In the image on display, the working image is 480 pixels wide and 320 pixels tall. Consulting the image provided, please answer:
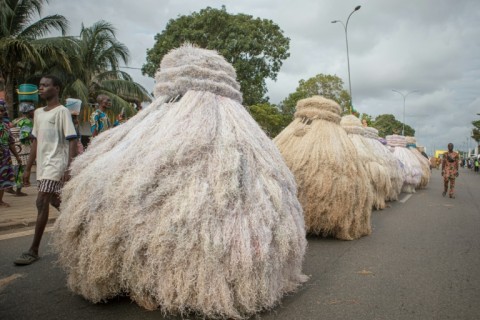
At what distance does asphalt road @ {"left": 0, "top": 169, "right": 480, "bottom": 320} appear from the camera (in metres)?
2.90

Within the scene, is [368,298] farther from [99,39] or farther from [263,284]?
[99,39]

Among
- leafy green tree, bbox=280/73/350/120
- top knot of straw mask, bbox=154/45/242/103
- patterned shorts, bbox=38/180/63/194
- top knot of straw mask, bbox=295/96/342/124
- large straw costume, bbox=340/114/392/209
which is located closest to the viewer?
top knot of straw mask, bbox=154/45/242/103

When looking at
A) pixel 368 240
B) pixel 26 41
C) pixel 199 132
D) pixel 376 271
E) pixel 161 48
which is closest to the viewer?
pixel 199 132

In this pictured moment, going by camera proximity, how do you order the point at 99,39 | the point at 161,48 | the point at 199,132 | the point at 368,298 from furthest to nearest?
the point at 161,48
the point at 99,39
the point at 368,298
the point at 199,132

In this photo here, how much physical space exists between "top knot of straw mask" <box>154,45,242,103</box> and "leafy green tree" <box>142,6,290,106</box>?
18.7 m

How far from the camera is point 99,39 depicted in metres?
20.3

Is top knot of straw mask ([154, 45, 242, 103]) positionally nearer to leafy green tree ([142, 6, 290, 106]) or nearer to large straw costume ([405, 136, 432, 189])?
large straw costume ([405, 136, 432, 189])

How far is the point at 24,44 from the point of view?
1560 centimetres

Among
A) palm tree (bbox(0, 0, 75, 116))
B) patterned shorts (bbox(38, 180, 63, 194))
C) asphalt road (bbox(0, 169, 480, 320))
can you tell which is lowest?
asphalt road (bbox(0, 169, 480, 320))

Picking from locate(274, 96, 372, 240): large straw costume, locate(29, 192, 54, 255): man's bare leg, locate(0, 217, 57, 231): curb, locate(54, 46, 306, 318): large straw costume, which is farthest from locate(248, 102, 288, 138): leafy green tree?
locate(54, 46, 306, 318): large straw costume

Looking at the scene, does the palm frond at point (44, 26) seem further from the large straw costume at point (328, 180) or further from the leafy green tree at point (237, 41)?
the large straw costume at point (328, 180)

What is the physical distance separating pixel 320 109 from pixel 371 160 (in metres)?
3.43

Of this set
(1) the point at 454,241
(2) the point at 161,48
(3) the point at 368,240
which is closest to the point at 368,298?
(3) the point at 368,240

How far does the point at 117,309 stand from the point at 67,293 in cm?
58
